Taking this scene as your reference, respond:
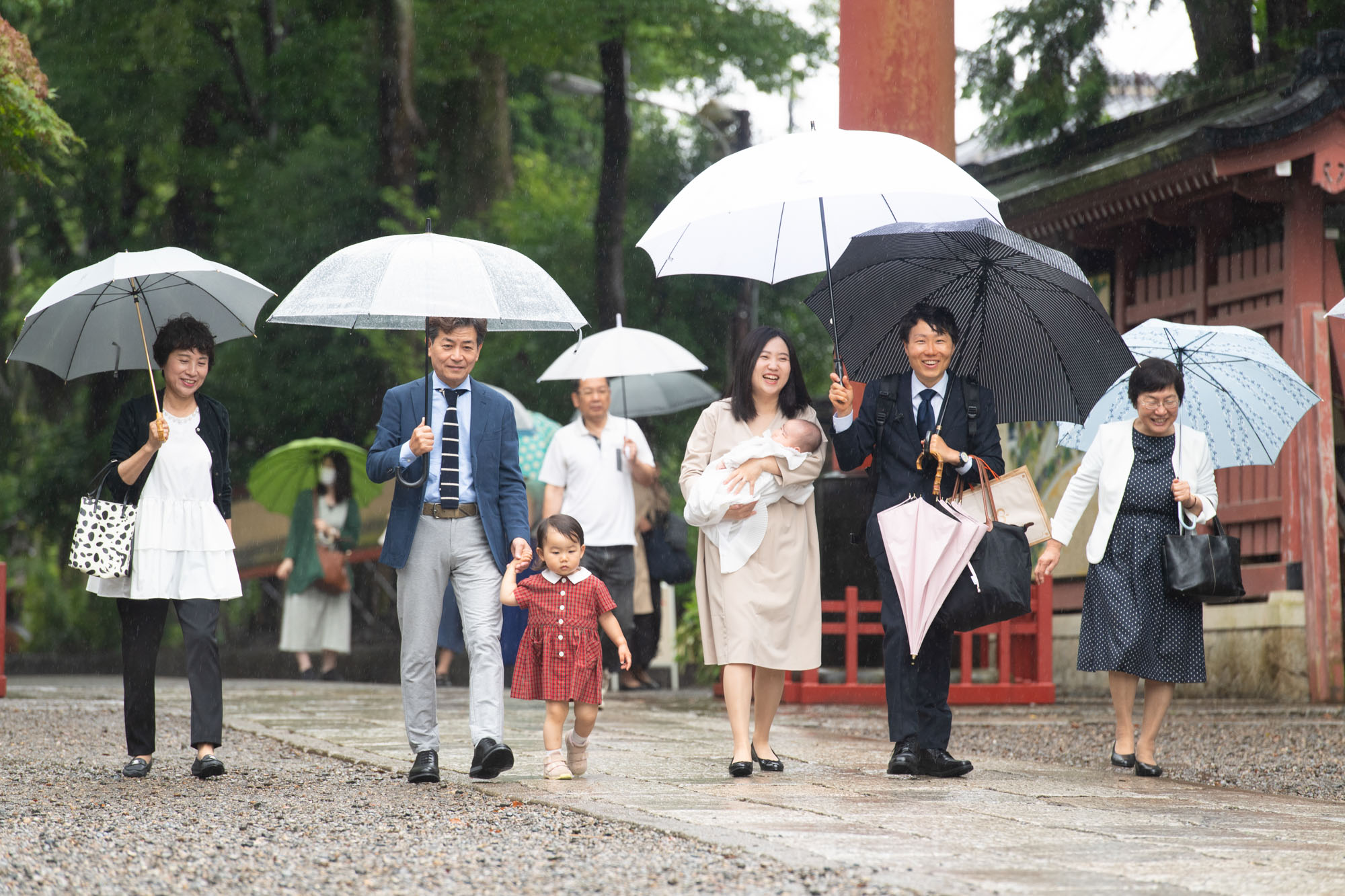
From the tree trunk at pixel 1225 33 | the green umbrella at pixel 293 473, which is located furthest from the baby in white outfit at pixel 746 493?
the green umbrella at pixel 293 473

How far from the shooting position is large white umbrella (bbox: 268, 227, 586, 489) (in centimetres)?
571

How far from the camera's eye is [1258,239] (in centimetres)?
1055

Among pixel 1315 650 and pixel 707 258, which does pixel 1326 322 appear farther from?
pixel 707 258

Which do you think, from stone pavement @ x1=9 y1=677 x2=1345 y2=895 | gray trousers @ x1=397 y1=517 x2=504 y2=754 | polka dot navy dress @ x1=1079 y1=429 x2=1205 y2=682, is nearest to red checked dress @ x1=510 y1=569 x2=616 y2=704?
gray trousers @ x1=397 y1=517 x2=504 y2=754

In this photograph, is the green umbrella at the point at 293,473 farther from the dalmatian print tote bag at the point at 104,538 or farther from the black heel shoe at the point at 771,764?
the black heel shoe at the point at 771,764

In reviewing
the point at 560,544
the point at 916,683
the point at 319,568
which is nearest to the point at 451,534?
the point at 560,544

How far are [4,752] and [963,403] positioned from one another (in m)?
4.55

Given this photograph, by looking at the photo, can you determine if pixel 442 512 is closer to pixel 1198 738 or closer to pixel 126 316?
pixel 126 316

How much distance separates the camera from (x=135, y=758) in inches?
245

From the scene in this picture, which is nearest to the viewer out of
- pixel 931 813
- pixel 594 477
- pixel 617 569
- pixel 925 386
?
pixel 931 813

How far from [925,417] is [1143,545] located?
3.90 ft

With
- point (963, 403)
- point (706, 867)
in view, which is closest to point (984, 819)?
point (706, 867)

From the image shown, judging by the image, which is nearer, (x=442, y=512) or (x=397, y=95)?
(x=442, y=512)

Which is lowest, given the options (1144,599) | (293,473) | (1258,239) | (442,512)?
(1144,599)
